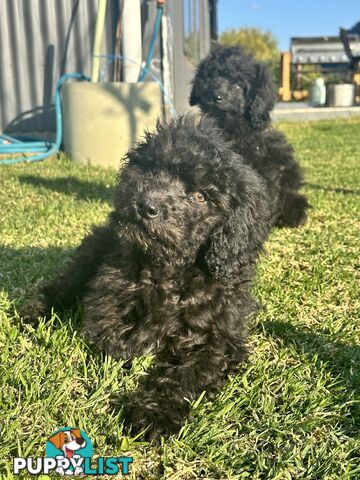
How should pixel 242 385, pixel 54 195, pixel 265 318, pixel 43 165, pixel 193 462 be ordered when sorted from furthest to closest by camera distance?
pixel 43 165, pixel 54 195, pixel 265 318, pixel 242 385, pixel 193 462

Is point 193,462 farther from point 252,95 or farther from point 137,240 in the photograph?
point 252,95

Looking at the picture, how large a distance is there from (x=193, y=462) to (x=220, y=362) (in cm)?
59

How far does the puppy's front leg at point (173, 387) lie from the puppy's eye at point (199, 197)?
0.73m

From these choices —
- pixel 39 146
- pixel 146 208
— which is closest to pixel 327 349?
pixel 146 208

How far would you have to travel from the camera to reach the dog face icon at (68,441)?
203 cm

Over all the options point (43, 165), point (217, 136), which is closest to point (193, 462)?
point (217, 136)

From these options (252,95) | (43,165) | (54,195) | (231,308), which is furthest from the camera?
(43,165)

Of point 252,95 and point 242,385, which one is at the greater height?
point 252,95

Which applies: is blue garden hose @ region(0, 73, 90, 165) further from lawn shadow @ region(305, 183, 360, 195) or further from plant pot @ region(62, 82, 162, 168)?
lawn shadow @ region(305, 183, 360, 195)

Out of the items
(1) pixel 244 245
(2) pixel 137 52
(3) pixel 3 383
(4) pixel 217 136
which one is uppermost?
(2) pixel 137 52

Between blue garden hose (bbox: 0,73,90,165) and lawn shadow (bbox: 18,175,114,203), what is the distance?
1.20 m

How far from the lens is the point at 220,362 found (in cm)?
256

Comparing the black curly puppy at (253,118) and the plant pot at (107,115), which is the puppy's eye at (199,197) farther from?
the plant pot at (107,115)

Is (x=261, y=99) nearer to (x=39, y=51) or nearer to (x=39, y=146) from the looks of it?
(x=39, y=146)
